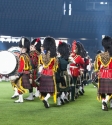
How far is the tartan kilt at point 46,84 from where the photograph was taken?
23.5 ft

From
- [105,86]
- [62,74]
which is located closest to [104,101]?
[105,86]

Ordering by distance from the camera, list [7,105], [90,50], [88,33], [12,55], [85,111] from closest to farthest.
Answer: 1. [85,111]
2. [7,105]
3. [12,55]
4. [90,50]
5. [88,33]

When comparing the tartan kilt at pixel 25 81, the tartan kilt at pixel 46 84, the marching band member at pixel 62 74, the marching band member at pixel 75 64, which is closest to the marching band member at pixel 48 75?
the tartan kilt at pixel 46 84

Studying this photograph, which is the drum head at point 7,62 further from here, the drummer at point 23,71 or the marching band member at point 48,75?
the marching band member at point 48,75

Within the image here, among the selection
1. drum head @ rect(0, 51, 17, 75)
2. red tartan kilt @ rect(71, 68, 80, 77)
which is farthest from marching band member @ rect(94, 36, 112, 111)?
drum head @ rect(0, 51, 17, 75)

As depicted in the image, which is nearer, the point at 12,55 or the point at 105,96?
the point at 105,96

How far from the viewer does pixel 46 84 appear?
23.6 feet

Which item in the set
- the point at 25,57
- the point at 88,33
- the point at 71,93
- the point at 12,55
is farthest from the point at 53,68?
the point at 88,33

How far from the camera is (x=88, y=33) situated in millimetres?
22891

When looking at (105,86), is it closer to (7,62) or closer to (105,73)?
(105,73)

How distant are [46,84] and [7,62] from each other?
9.35ft

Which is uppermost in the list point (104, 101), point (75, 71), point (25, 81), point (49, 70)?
point (49, 70)

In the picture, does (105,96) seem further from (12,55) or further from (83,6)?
(83,6)

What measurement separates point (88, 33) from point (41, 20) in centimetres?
270
